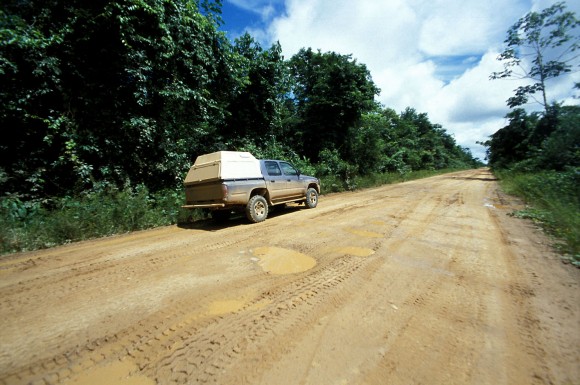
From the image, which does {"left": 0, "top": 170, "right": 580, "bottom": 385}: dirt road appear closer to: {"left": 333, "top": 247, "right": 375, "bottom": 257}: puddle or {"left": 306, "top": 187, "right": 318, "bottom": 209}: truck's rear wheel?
{"left": 333, "top": 247, "right": 375, "bottom": 257}: puddle

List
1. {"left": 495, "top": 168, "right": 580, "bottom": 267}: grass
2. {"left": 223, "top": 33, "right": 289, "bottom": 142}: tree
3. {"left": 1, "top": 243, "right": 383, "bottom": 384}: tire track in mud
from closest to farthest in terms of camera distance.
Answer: {"left": 1, "top": 243, "right": 383, "bottom": 384}: tire track in mud
{"left": 495, "top": 168, "right": 580, "bottom": 267}: grass
{"left": 223, "top": 33, "right": 289, "bottom": 142}: tree

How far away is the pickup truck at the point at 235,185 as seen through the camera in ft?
21.7

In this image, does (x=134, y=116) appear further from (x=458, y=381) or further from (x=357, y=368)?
(x=458, y=381)

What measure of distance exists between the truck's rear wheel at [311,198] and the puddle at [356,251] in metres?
4.87

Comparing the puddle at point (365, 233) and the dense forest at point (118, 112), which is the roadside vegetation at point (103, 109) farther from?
the puddle at point (365, 233)

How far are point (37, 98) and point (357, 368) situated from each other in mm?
10520

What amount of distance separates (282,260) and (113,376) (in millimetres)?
2584

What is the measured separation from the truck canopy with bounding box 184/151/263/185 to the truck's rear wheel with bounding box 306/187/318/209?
99.0 inches

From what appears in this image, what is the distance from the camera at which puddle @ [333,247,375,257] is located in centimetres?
434

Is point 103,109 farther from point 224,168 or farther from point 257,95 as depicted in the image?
point 257,95

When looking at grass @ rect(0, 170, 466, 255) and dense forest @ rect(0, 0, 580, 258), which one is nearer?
grass @ rect(0, 170, 466, 255)

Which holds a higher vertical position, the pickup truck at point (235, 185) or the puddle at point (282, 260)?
the pickup truck at point (235, 185)

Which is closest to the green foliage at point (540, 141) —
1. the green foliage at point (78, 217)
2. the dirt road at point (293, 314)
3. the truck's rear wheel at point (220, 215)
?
the dirt road at point (293, 314)

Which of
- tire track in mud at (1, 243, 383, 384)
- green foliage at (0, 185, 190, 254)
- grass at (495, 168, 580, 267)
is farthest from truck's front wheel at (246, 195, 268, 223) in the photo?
grass at (495, 168, 580, 267)
